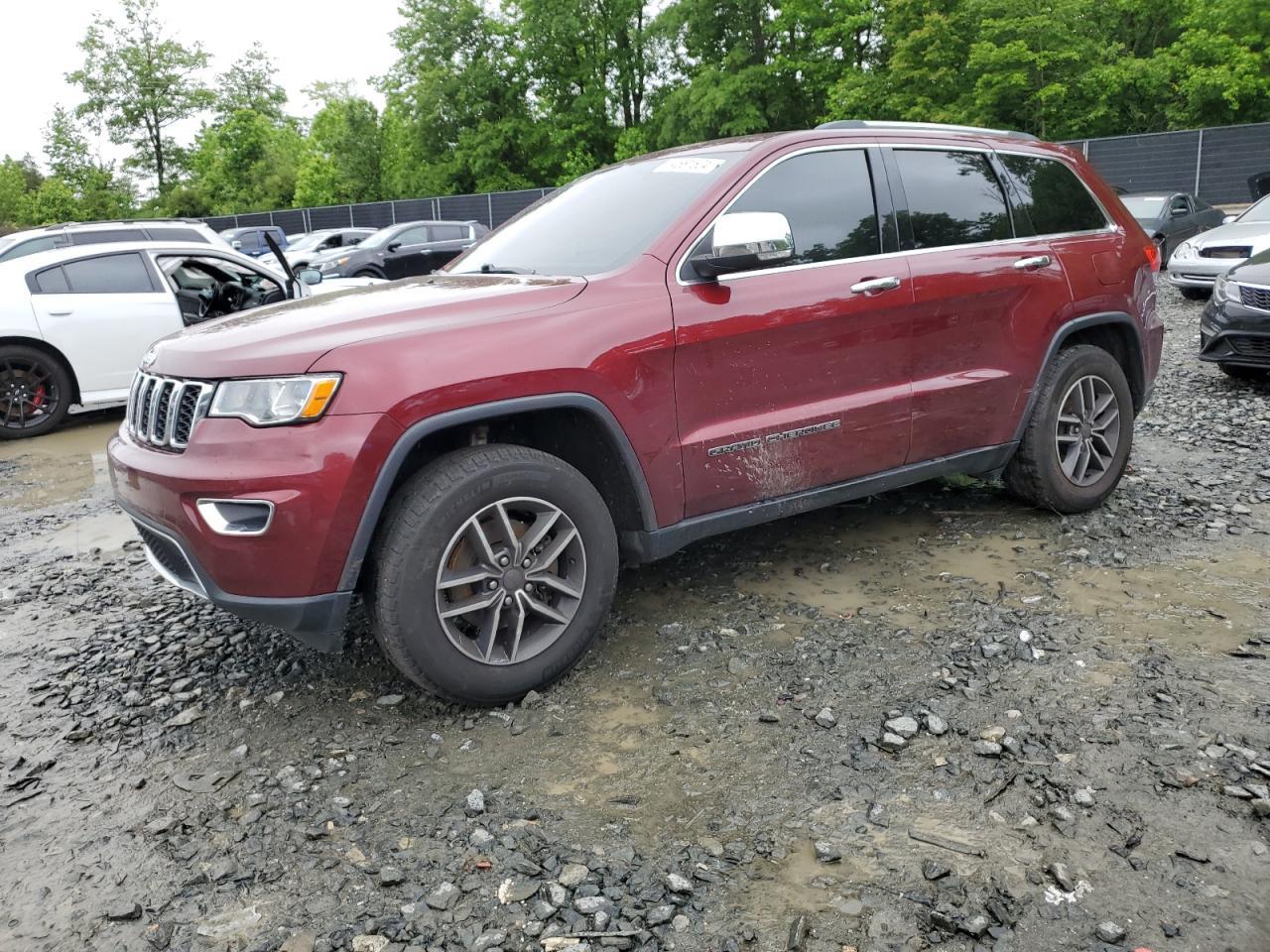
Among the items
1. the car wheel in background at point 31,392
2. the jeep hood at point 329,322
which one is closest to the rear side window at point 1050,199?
the jeep hood at point 329,322

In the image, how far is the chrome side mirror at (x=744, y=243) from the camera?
3.46 metres

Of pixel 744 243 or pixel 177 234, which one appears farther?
pixel 177 234

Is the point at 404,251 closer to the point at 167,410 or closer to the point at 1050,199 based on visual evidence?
the point at 1050,199

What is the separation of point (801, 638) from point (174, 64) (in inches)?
2692

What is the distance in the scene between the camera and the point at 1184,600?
13.2 ft

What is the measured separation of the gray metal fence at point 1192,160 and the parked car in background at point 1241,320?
19278 mm

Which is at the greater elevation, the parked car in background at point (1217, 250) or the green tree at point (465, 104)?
the green tree at point (465, 104)

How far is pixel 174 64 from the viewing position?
60.8 meters

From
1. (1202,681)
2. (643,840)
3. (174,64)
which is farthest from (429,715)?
(174,64)

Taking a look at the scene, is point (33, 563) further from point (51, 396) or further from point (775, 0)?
point (775, 0)

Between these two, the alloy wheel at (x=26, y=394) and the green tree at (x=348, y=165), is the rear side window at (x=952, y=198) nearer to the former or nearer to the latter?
the alloy wheel at (x=26, y=394)

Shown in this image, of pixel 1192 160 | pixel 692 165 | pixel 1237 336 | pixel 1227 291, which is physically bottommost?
pixel 1237 336

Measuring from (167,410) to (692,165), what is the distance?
2173 millimetres

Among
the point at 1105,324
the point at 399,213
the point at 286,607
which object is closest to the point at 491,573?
the point at 286,607
